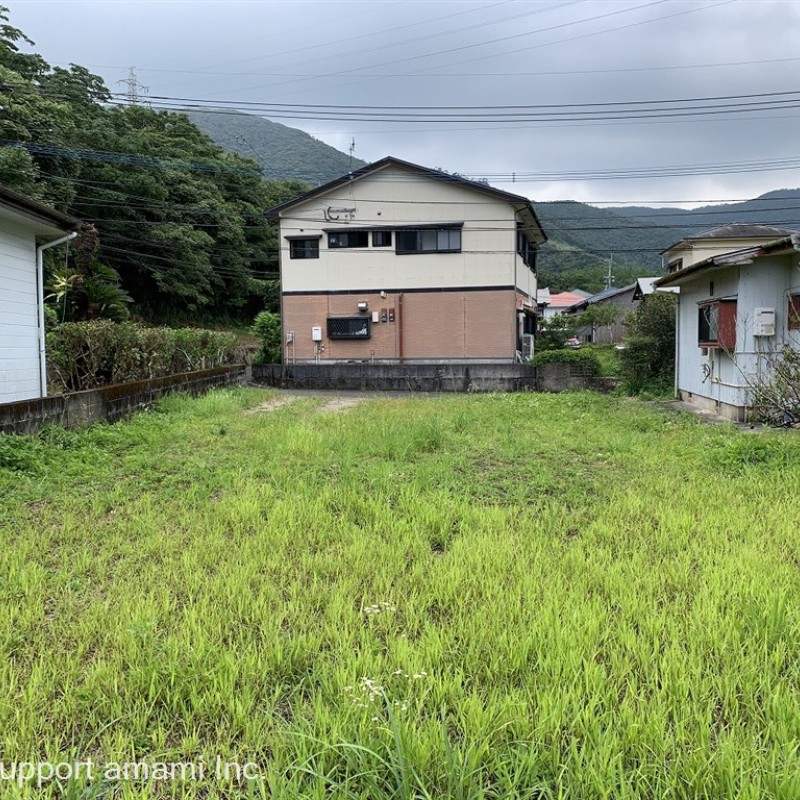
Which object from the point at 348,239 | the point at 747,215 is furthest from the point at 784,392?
the point at 747,215

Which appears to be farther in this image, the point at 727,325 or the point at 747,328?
the point at 727,325

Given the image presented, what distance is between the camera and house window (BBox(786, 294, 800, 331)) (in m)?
8.64

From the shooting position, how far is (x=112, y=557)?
3676mm

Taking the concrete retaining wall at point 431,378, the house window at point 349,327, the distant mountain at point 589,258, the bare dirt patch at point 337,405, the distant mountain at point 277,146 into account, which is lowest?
the bare dirt patch at point 337,405

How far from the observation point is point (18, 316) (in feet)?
24.5

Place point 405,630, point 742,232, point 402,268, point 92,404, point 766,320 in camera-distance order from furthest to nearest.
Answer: point 402,268 < point 742,232 < point 766,320 < point 92,404 < point 405,630

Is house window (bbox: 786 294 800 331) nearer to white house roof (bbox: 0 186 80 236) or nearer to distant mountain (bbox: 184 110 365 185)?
white house roof (bbox: 0 186 80 236)

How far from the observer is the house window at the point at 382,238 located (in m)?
20.4

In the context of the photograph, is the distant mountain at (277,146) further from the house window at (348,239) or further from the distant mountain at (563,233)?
the house window at (348,239)

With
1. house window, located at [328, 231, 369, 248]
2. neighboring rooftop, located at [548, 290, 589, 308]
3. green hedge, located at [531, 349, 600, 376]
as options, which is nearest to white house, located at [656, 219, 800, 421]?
green hedge, located at [531, 349, 600, 376]

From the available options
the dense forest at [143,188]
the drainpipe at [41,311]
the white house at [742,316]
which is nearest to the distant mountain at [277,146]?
the dense forest at [143,188]

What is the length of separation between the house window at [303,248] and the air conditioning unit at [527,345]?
342 inches

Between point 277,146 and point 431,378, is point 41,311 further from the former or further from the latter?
point 277,146

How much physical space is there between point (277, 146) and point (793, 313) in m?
72.1
